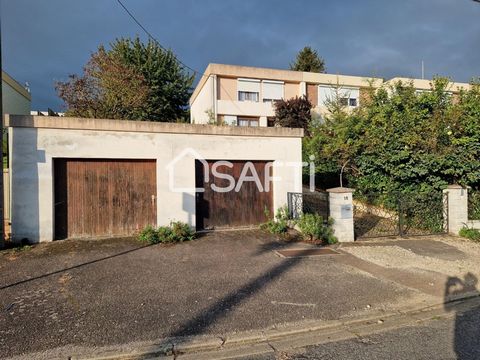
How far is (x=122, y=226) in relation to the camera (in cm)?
804

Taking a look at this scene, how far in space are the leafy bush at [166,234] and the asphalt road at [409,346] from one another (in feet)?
15.8

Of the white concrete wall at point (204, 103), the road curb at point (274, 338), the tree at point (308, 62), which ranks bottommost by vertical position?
the road curb at point (274, 338)

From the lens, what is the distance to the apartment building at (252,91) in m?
22.2

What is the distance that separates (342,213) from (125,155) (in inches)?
219

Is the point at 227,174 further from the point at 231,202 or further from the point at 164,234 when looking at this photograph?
the point at 164,234

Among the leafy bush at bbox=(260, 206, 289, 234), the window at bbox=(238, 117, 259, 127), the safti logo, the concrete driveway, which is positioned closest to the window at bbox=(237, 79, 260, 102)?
the window at bbox=(238, 117, 259, 127)

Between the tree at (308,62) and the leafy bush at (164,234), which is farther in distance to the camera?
the tree at (308,62)

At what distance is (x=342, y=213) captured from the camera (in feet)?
26.7

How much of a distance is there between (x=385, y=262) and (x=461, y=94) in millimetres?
7493

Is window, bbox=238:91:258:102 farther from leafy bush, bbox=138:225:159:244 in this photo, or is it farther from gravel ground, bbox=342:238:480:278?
gravel ground, bbox=342:238:480:278

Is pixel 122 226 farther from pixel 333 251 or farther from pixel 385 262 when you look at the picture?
pixel 385 262

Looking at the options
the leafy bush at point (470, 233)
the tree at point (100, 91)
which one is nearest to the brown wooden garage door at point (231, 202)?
the leafy bush at point (470, 233)

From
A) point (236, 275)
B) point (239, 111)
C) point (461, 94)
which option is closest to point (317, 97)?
point (239, 111)

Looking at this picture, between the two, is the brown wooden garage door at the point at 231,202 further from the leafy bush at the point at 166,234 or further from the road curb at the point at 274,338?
the road curb at the point at 274,338
